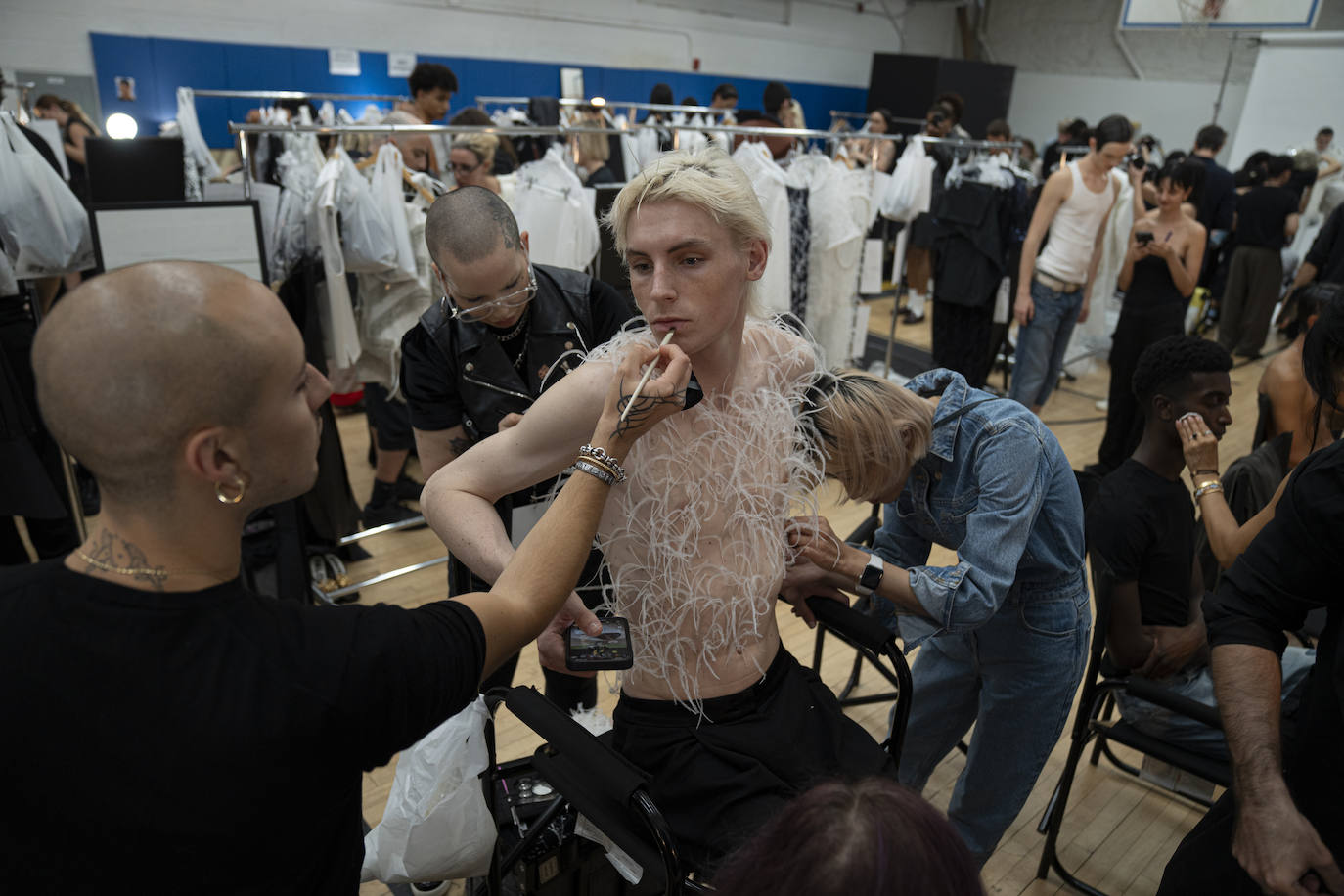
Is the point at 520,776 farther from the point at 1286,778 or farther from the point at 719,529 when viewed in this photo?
the point at 1286,778

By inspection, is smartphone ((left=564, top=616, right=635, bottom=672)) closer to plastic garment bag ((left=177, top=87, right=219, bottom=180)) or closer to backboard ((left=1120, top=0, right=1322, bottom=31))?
plastic garment bag ((left=177, top=87, right=219, bottom=180))

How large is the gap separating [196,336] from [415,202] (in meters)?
2.88

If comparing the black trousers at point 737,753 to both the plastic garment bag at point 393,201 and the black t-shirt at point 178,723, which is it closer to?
the black t-shirt at point 178,723

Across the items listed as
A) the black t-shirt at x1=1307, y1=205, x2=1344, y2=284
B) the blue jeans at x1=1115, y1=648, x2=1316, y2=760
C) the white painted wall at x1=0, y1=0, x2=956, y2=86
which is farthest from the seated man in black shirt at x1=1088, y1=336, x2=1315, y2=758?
Result: the white painted wall at x1=0, y1=0, x2=956, y2=86

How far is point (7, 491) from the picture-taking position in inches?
109

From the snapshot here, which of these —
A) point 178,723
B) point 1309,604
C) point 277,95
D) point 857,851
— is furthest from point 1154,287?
point 277,95

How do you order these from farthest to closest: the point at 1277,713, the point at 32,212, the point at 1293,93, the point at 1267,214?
the point at 1293,93
the point at 1267,214
the point at 32,212
the point at 1277,713

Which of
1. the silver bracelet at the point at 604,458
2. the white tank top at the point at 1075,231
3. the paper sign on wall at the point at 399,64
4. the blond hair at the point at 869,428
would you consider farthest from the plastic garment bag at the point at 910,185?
the paper sign on wall at the point at 399,64

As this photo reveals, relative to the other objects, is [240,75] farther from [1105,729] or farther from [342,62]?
[1105,729]

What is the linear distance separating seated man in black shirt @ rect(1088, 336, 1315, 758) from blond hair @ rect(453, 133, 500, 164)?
8.44 ft

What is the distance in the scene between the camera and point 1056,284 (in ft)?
15.1

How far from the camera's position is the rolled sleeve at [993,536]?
1.57 meters

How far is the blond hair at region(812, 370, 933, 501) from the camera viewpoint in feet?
5.32

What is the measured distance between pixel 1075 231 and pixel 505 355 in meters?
3.72
